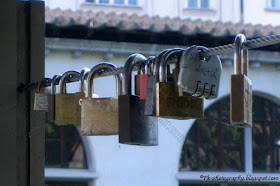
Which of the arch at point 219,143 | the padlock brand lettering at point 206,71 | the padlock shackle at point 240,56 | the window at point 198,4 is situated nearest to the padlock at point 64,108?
the padlock brand lettering at point 206,71

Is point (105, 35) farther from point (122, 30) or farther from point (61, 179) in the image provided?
point (61, 179)

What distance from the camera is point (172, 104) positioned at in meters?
1.87

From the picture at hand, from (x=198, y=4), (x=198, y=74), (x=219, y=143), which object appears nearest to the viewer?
(x=198, y=74)

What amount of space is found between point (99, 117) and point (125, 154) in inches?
239

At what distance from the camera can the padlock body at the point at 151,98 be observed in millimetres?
1875

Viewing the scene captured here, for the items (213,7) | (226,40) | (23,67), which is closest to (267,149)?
(226,40)

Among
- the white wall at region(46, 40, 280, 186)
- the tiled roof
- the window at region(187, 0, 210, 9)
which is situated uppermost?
the window at region(187, 0, 210, 9)

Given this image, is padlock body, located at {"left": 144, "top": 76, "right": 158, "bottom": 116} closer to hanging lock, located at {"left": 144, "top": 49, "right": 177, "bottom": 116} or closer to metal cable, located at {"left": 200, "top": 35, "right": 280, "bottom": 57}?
hanging lock, located at {"left": 144, "top": 49, "right": 177, "bottom": 116}

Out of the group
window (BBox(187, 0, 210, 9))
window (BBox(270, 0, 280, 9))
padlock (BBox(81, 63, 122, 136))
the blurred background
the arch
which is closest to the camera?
padlock (BBox(81, 63, 122, 136))

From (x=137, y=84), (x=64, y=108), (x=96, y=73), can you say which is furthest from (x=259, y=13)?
(x=137, y=84)

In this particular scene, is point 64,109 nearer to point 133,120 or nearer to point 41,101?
point 41,101

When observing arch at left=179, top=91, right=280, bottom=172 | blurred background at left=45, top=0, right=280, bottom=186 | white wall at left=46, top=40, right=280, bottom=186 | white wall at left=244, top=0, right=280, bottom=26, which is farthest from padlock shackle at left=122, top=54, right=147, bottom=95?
white wall at left=244, top=0, right=280, bottom=26

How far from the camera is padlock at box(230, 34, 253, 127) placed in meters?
1.62

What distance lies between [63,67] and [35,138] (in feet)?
18.8
